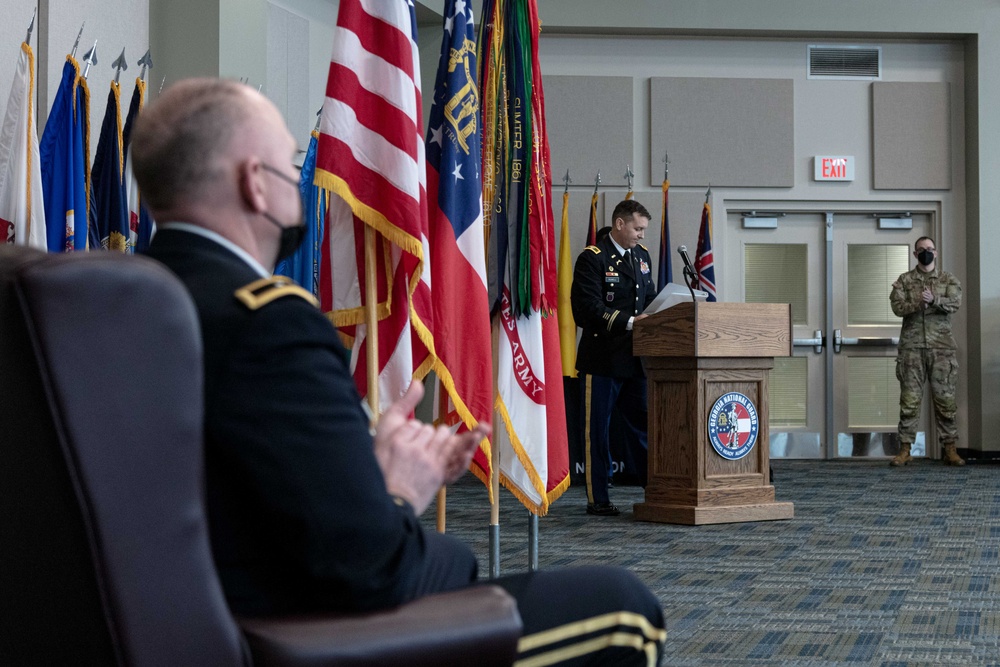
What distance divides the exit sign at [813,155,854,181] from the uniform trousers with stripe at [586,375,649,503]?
3735 millimetres

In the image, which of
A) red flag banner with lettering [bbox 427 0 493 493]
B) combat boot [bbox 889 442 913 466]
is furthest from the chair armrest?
combat boot [bbox 889 442 913 466]

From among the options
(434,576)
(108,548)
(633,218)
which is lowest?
(434,576)

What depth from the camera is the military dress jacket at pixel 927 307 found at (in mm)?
8453

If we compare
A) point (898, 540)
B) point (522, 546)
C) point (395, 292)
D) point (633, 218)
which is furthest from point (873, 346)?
point (395, 292)

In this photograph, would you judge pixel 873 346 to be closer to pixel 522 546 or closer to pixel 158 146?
pixel 522 546

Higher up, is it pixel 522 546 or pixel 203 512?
pixel 203 512

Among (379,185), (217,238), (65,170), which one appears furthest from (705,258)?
(217,238)

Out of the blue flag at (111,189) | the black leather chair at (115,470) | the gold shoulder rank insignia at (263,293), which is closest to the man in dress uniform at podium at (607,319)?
the blue flag at (111,189)

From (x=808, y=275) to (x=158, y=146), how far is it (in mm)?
8603

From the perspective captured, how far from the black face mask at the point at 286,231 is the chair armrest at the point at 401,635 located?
1.46 ft

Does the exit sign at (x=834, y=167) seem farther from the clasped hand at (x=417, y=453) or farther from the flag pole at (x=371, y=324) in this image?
the clasped hand at (x=417, y=453)

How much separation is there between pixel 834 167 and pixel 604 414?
14.1ft

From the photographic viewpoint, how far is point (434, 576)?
147 centimetres

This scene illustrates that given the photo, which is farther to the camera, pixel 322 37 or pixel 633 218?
pixel 322 37
